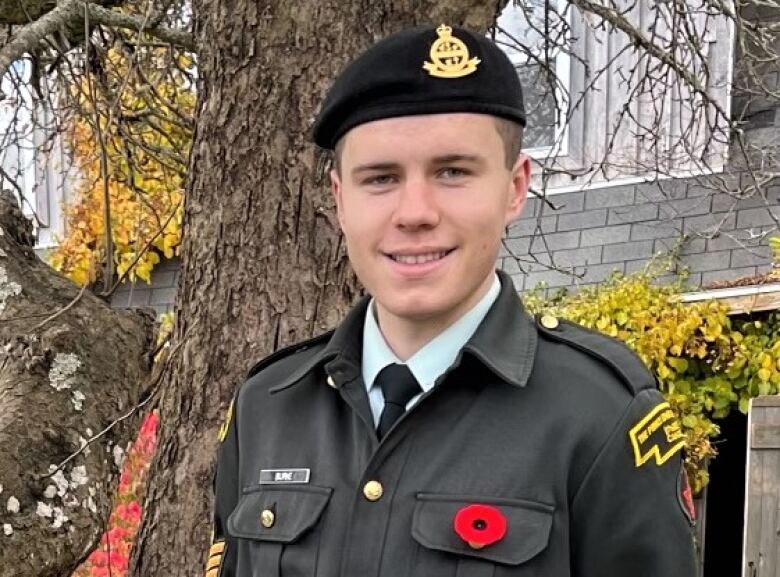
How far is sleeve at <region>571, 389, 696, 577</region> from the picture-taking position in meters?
1.67

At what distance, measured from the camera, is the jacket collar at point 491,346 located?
175 cm

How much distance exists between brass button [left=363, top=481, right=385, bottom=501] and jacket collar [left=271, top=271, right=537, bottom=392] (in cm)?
17

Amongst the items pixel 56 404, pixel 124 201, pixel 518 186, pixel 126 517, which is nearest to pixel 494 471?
pixel 518 186

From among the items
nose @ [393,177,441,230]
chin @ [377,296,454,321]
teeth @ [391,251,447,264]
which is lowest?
chin @ [377,296,454,321]

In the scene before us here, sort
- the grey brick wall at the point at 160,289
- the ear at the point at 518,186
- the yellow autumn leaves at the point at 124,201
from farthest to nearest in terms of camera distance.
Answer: the grey brick wall at the point at 160,289 < the yellow autumn leaves at the point at 124,201 < the ear at the point at 518,186

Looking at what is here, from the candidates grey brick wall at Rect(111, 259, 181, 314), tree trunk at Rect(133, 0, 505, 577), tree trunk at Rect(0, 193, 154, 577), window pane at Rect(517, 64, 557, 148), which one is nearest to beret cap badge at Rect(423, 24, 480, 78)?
tree trunk at Rect(133, 0, 505, 577)

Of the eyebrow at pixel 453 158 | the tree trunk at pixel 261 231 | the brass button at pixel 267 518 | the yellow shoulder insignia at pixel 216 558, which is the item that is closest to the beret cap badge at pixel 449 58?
the eyebrow at pixel 453 158

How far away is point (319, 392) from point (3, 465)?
1.19 m

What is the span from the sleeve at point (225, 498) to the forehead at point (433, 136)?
1.98ft

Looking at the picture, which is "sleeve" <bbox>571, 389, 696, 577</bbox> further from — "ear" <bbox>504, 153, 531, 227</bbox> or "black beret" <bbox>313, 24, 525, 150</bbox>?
"black beret" <bbox>313, 24, 525, 150</bbox>

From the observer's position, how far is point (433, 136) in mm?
1713

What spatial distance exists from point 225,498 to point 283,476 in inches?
10.7

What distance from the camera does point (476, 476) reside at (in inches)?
68.2

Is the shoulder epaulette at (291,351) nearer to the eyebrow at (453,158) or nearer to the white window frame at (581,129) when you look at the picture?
the eyebrow at (453,158)
